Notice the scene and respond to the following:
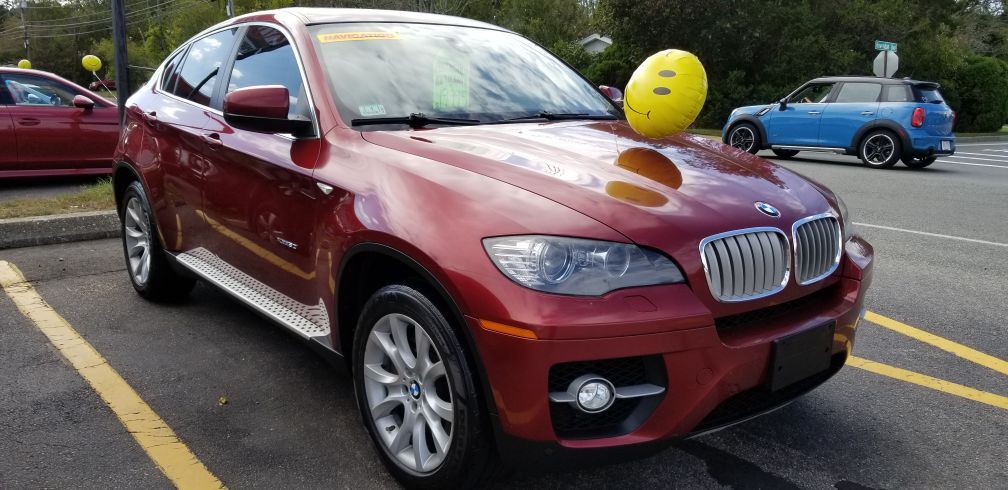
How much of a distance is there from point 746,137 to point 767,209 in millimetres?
14558

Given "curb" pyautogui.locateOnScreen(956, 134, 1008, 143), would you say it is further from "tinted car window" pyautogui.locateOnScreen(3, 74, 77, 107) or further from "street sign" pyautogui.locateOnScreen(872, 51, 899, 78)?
"tinted car window" pyautogui.locateOnScreen(3, 74, 77, 107)

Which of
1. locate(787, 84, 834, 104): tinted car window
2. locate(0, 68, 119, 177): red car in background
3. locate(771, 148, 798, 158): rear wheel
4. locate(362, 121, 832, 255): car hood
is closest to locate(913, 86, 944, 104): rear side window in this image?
locate(787, 84, 834, 104): tinted car window

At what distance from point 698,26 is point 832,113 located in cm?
1344

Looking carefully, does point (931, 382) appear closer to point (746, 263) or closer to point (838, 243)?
point (838, 243)

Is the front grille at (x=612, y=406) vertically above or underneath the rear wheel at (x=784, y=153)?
above

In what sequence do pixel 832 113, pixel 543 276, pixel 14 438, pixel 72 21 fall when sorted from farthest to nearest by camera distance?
pixel 72 21 < pixel 832 113 < pixel 14 438 < pixel 543 276

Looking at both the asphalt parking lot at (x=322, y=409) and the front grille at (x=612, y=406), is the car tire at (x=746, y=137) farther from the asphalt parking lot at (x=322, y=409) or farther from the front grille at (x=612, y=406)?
the front grille at (x=612, y=406)

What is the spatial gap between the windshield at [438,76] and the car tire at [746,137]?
12.8m

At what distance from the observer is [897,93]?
543 inches

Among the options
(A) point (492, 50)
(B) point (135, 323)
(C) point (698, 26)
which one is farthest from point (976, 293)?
(C) point (698, 26)

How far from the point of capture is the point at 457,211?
236 cm

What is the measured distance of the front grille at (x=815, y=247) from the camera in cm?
254

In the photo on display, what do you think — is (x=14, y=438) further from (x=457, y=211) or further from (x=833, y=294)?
(x=833, y=294)

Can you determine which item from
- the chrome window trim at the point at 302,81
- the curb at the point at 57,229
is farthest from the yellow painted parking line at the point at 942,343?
the curb at the point at 57,229
